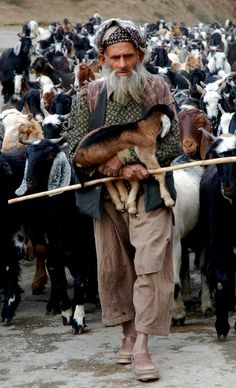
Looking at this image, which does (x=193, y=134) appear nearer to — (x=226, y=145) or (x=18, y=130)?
(x=18, y=130)

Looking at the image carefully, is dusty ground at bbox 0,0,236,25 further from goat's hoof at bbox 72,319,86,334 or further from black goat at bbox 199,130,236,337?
black goat at bbox 199,130,236,337

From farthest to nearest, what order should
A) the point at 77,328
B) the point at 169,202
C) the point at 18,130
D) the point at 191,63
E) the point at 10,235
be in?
the point at 191,63 → the point at 18,130 → the point at 10,235 → the point at 77,328 → the point at 169,202

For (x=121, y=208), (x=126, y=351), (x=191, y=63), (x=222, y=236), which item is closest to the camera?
(x=121, y=208)

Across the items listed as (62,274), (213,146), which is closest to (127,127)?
(213,146)

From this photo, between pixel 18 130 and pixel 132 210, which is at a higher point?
pixel 18 130

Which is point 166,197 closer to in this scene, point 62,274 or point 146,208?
point 146,208

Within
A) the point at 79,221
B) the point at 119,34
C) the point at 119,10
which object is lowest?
the point at 79,221

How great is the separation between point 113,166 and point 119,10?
174 feet

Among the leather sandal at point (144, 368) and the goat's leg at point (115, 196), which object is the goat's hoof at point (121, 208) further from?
the leather sandal at point (144, 368)

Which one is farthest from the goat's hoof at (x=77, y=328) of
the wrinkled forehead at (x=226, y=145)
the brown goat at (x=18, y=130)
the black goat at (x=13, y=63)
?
the black goat at (x=13, y=63)

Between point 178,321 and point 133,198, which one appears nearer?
point 133,198

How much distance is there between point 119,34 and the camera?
232 inches

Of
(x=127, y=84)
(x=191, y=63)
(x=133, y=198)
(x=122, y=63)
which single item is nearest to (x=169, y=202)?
(x=133, y=198)

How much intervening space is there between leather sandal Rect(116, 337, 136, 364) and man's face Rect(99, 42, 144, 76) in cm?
161
